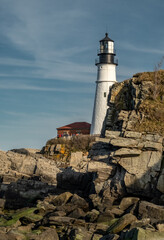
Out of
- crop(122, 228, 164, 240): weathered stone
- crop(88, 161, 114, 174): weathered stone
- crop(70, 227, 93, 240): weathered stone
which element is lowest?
crop(70, 227, 93, 240): weathered stone

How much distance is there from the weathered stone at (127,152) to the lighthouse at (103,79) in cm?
3121

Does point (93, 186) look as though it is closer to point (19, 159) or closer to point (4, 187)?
point (4, 187)

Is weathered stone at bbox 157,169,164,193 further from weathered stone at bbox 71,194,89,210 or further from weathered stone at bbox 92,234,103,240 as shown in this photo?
weathered stone at bbox 92,234,103,240

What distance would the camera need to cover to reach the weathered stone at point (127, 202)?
2209 centimetres

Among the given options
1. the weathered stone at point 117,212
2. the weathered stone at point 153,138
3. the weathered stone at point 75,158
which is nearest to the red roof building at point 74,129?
the weathered stone at point 75,158

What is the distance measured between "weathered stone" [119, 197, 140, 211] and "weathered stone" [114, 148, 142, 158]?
9.26 ft

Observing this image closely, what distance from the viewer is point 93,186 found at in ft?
82.9

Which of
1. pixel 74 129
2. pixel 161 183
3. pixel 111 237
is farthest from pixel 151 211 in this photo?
pixel 74 129

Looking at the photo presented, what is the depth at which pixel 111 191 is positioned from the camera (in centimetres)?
2391

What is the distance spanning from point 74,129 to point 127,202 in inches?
1699

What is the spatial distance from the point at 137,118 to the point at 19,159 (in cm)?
1444

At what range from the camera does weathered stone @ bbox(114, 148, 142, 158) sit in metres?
23.8

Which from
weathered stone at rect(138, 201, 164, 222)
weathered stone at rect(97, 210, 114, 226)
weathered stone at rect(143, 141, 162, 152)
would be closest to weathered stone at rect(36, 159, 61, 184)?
weathered stone at rect(143, 141, 162, 152)

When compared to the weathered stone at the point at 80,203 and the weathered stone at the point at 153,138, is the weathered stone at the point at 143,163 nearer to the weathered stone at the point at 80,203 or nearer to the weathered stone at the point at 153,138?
the weathered stone at the point at 153,138
